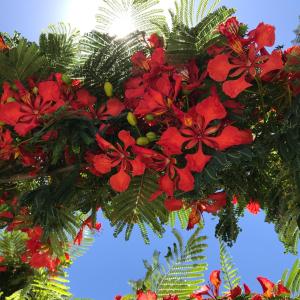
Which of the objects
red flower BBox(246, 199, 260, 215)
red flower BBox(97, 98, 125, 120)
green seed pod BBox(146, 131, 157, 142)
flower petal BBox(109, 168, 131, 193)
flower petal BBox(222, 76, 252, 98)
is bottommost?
flower petal BBox(109, 168, 131, 193)

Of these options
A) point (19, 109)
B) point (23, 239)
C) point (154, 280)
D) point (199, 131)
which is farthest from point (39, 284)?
point (199, 131)

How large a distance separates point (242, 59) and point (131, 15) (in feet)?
2.17

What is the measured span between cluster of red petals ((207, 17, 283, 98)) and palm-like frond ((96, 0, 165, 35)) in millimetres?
453

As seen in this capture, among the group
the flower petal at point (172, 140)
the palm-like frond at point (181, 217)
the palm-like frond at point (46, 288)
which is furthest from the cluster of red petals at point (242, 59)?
the palm-like frond at point (46, 288)

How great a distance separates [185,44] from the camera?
1.74 m

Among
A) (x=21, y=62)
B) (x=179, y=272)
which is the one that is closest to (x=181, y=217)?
(x=179, y=272)

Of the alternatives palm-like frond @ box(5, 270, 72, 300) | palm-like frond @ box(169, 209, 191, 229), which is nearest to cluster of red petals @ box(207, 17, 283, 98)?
palm-like frond @ box(169, 209, 191, 229)

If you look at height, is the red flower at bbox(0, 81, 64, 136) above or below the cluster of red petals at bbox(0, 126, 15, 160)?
above

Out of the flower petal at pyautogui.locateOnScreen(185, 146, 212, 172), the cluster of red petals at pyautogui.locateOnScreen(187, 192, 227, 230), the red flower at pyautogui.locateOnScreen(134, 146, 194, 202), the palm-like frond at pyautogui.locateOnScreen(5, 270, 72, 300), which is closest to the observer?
the flower petal at pyautogui.locateOnScreen(185, 146, 212, 172)

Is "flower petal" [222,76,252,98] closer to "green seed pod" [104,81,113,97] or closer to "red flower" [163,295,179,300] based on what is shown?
"green seed pod" [104,81,113,97]

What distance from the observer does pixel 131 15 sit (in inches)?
83.0

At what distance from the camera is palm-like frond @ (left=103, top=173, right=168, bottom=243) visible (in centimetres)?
187

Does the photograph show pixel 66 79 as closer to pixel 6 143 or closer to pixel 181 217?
pixel 6 143

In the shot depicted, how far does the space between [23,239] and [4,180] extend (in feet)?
5.01
